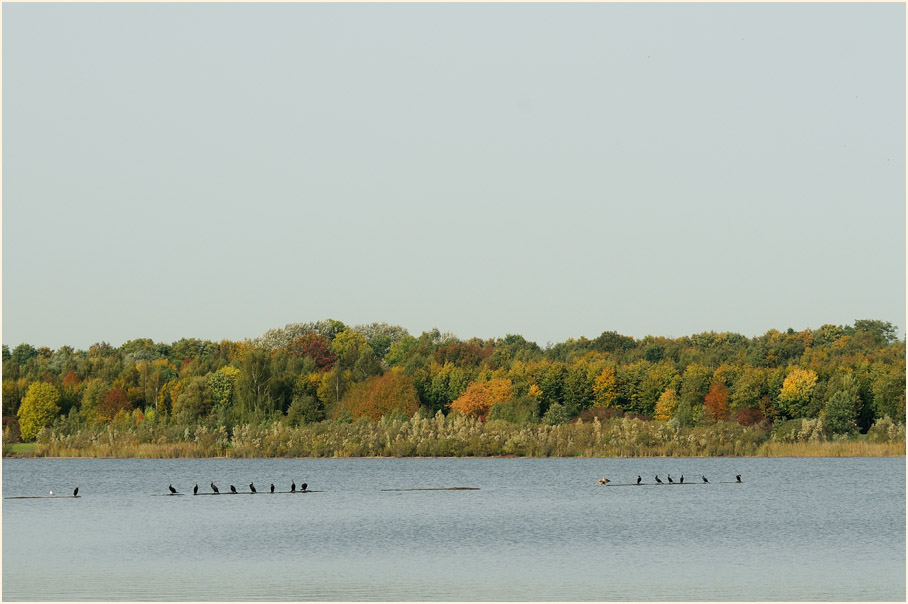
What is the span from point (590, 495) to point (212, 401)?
63819 millimetres

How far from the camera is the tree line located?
114 metres

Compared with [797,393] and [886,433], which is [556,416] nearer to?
[797,393]

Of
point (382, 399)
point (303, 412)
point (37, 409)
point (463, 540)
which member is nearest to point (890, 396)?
point (382, 399)

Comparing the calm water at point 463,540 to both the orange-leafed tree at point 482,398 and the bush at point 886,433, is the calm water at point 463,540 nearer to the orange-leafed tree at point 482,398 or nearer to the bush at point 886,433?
the bush at point 886,433

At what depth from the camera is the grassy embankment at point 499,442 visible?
88.6 metres

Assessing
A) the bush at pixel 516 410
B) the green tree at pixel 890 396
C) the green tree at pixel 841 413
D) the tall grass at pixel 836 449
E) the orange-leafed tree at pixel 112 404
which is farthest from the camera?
the orange-leafed tree at pixel 112 404

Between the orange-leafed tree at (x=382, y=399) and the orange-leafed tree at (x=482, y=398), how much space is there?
239 inches

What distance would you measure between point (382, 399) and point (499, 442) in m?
26.3

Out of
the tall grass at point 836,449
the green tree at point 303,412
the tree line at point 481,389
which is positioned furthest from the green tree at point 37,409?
the tall grass at point 836,449

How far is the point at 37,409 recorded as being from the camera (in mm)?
122000

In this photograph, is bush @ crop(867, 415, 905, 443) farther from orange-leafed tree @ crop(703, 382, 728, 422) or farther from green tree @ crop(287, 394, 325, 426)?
green tree @ crop(287, 394, 325, 426)

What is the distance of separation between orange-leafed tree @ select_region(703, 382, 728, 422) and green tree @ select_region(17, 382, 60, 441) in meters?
61.2

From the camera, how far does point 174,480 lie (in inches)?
3137

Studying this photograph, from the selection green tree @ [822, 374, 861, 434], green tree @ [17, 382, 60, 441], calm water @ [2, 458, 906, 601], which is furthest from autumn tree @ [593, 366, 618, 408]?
green tree @ [17, 382, 60, 441]
